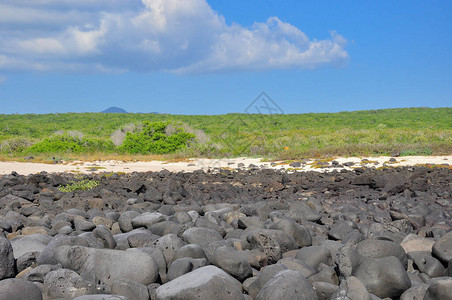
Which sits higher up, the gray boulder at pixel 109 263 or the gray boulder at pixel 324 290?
the gray boulder at pixel 109 263

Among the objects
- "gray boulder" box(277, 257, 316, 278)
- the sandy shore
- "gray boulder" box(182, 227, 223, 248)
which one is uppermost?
"gray boulder" box(182, 227, 223, 248)

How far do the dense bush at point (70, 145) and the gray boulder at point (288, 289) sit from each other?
24590 millimetres

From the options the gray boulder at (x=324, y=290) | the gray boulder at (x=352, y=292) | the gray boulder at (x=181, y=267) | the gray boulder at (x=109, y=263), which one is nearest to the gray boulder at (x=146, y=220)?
the gray boulder at (x=109, y=263)

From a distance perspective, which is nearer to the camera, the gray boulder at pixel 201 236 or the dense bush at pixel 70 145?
the gray boulder at pixel 201 236

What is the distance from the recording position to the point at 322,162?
1636 centimetres

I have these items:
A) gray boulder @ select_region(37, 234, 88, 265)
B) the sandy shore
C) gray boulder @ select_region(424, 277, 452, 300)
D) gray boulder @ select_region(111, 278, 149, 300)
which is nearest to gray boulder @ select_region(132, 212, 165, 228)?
gray boulder @ select_region(37, 234, 88, 265)

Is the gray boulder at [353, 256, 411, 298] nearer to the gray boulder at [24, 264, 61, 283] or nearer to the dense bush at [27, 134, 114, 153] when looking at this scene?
the gray boulder at [24, 264, 61, 283]

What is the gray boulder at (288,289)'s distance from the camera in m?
3.33

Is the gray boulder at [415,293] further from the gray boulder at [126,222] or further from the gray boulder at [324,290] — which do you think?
the gray boulder at [126,222]

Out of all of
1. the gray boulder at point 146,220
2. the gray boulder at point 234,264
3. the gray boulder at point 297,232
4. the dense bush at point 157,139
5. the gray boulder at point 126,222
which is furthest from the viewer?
the dense bush at point 157,139

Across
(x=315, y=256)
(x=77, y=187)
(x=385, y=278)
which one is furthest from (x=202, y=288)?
(x=77, y=187)

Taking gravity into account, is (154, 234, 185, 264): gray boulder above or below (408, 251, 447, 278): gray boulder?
above

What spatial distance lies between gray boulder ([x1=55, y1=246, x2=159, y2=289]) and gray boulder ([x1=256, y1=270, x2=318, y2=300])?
104 centimetres

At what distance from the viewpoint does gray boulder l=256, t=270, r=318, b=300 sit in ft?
10.9
